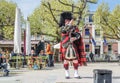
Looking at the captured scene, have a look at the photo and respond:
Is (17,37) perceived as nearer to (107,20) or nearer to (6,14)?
(107,20)

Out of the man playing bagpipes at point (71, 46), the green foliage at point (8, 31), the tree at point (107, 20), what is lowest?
the man playing bagpipes at point (71, 46)

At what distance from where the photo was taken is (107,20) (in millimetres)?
57969

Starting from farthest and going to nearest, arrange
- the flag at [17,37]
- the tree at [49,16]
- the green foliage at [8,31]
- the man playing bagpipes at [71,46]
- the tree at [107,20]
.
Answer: the green foliage at [8,31] → the tree at [107,20] → the tree at [49,16] → the flag at [17,37] → the man playing bagpipes at [71,46]

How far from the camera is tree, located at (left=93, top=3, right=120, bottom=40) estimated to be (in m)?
57.5

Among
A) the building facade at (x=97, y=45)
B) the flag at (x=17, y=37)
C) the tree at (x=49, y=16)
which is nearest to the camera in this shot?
the flag at (x=17, y=37)

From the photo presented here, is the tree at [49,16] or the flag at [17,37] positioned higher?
the tree at [49,16]

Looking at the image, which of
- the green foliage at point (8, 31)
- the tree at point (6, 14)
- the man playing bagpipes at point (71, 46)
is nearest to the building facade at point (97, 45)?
the tree at point (6, 14)

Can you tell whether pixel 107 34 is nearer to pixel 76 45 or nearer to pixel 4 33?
pixel 4 33

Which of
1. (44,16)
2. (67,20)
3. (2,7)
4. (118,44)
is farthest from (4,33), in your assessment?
(67,20)

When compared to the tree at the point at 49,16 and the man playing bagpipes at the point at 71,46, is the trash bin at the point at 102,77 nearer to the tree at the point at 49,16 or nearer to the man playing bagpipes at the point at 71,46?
the man playing bagpipes at the point at 71,46

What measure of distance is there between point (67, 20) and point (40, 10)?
43084 millimetres

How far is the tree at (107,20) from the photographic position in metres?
57.5

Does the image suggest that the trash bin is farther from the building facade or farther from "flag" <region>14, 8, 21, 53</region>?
the building facade

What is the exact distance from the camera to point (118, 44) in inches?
3132
